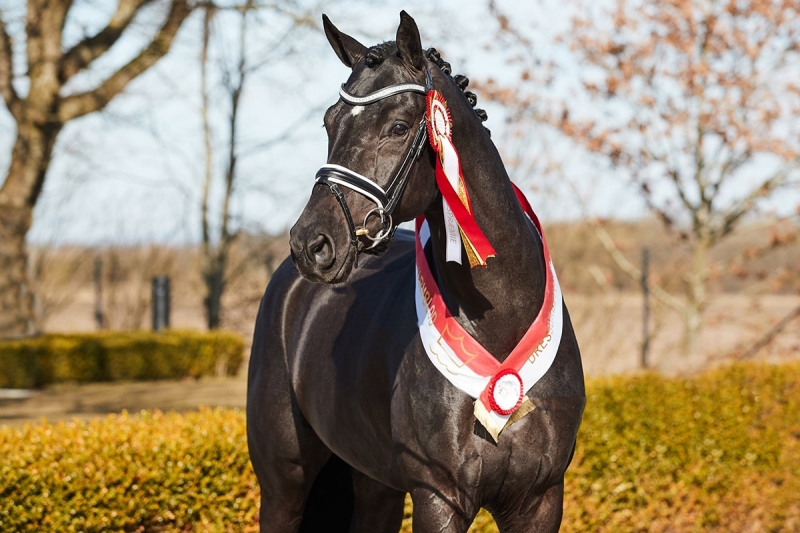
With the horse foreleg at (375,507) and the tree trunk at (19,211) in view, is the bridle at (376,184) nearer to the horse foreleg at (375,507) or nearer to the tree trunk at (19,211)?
the horse foreleg at (375,507)

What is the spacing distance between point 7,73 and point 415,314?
11686 mm

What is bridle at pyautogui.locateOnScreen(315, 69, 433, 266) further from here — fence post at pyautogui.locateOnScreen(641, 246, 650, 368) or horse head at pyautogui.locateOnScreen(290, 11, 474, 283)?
fence post at pyautogui.locateOnScreen(641, 246, 650, 368)

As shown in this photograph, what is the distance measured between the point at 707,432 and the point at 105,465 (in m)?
3.62

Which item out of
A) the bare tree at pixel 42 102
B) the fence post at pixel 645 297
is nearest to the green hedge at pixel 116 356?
the bare tree at pixel 42 102

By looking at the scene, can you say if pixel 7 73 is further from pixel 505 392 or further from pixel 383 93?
pixel 505 392

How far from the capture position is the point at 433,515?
2.38m

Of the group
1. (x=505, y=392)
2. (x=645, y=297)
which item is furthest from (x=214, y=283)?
(x=505, y=392)

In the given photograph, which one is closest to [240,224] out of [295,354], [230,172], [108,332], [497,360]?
[230,172]

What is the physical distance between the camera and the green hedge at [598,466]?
160 inches

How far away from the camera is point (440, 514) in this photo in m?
2.37

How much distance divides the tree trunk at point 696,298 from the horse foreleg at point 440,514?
7175 mm

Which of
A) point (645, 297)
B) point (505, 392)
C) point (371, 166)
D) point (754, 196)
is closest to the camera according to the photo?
point (371, 166)

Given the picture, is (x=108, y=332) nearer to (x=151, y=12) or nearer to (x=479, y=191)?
(x=151, y=12)

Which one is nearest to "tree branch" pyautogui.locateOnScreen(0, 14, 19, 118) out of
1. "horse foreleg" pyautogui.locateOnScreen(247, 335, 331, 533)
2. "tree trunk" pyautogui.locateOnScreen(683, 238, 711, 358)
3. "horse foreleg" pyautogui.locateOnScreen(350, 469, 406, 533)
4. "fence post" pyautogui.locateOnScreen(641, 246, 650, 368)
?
"fence post" pyautogui.locateOnScreen(641, 246, 650, 368)
